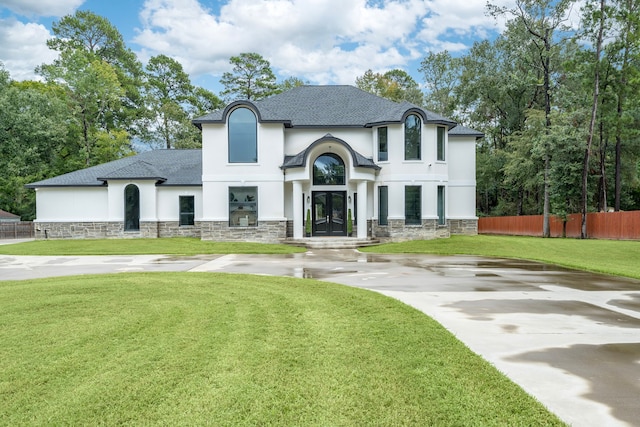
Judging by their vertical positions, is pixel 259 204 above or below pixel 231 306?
above

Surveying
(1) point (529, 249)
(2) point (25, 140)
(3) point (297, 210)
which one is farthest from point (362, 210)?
(2) point (25, 140)

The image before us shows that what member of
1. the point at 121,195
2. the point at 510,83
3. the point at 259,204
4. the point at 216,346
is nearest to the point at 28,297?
the point at 216,346

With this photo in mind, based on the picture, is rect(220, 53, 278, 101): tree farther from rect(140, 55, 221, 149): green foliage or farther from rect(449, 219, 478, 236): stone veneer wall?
rect(449, 219, 478, 236): stone veneer wall

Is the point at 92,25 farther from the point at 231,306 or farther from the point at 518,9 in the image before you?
the point at 231,306

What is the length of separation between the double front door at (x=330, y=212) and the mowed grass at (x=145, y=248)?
3642 millimetres

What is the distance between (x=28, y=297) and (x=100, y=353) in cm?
442

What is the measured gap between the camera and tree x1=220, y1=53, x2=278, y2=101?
4719cm

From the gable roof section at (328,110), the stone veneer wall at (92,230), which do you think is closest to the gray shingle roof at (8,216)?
the stone veneer wall at (92,230)

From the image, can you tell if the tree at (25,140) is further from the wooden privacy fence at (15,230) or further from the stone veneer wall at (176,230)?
the stone veneer wall at (176,230)

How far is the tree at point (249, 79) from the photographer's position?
4719 cm

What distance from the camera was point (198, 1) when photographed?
24375 mm

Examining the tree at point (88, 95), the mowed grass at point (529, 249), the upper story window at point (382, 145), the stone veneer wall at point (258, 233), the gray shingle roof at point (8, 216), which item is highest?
the tree at point (88, 95)

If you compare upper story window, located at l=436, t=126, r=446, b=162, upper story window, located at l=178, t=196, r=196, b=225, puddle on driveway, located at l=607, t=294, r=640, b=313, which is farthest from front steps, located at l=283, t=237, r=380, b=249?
puddle on driveway, located at l=607, t=294, r=640, b=313

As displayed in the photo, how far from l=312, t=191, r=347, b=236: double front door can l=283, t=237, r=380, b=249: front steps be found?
1.61 metres
